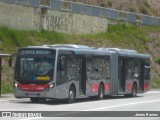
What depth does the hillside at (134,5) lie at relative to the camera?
69.2 m

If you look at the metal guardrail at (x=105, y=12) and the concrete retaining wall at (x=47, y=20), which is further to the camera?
the metal guardrail at (x=105, y=12)

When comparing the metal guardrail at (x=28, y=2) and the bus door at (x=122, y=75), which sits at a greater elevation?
the metal guardrail at (x=28, y=2)

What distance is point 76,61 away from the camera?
113ft

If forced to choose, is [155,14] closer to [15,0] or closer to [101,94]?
[15,0]

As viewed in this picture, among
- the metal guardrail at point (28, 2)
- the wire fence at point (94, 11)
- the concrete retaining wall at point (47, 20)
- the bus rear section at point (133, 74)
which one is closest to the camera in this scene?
the bus rear section at point (133, 74)

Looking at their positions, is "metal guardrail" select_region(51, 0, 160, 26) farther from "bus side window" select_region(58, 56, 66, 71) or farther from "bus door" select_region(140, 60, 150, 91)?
"bus side window" select_region(58, 56, 66, 71)

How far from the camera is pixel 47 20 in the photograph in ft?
172

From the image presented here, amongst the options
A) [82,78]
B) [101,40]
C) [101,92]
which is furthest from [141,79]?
[101,40]

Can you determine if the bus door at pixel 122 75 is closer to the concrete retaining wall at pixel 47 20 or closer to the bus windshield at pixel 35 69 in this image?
the bus windshield at pixel 35 69

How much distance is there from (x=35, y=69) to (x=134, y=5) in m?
42.2

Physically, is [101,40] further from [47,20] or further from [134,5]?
[134,5]

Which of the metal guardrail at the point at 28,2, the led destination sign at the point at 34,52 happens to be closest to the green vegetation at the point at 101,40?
the metal guardrail at the point at 28,2

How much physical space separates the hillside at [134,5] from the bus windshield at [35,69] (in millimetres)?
33353

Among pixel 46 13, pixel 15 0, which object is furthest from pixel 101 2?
pixel 15 0
